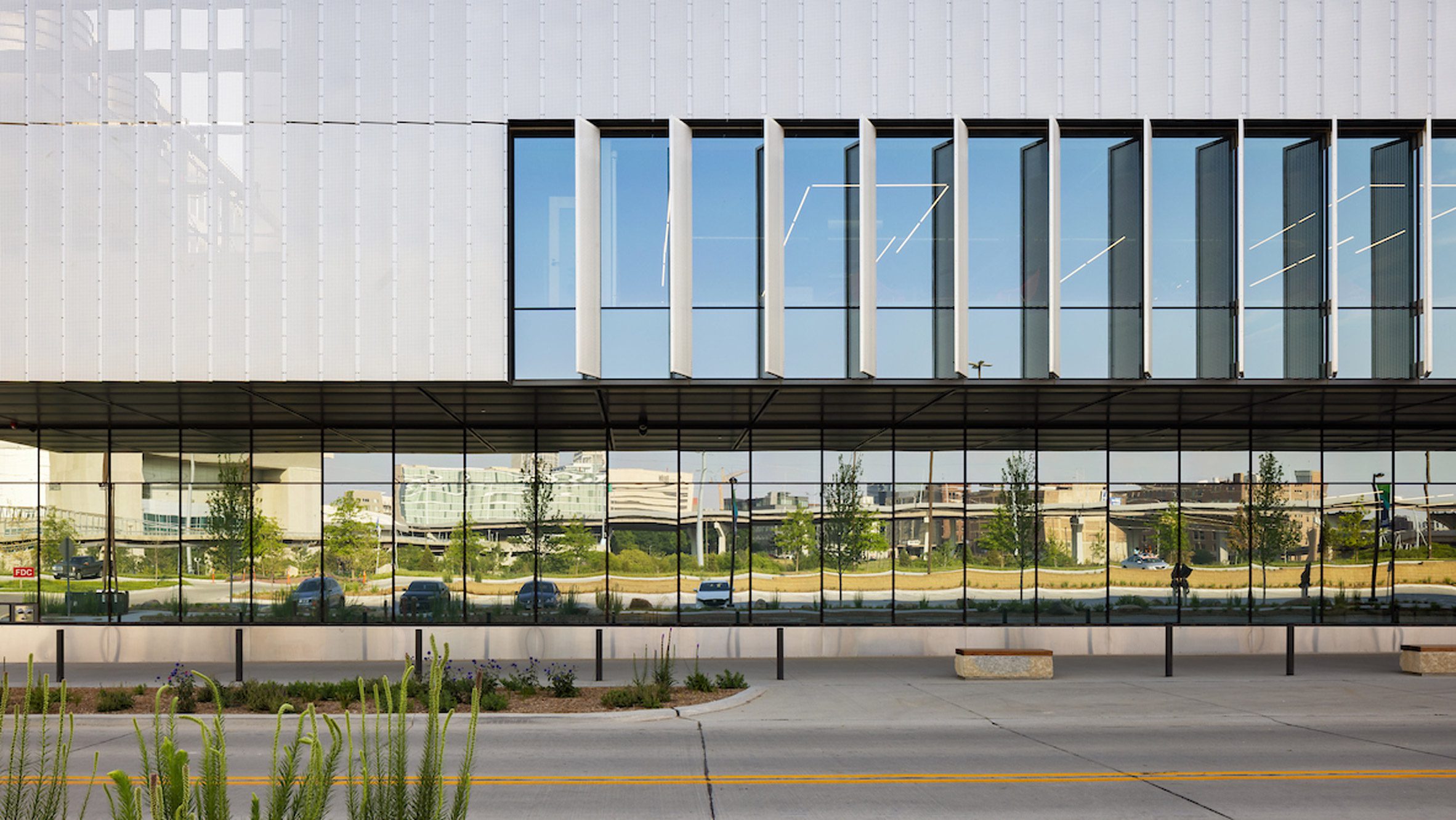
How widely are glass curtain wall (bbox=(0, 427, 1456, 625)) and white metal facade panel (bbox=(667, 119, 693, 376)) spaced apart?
5.35 m

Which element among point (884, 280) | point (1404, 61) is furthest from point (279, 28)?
point (1404, 61)

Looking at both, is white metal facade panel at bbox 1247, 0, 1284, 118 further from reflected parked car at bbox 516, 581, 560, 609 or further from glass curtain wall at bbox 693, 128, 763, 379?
reflected parked car at bbox 516, 581, 560, 609

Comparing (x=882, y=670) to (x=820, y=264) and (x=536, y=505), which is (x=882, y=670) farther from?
(x=536, y=505)

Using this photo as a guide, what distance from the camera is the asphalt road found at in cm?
961

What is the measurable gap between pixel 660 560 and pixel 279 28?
12491mm

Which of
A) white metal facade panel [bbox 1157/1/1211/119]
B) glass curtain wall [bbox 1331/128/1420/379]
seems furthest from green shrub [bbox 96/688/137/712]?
glass curtain wall [bbox 1331/128/1420/379]

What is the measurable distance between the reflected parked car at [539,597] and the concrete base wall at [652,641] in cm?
69

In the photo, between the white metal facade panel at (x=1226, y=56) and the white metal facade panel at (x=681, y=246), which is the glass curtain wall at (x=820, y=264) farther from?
the white metal facade panel at (x=1226, y=56)

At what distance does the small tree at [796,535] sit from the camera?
22.9 m

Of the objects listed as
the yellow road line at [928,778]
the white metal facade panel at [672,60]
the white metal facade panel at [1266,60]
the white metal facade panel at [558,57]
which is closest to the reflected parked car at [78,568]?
the yellow road line at [928,778]

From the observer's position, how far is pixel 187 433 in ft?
77.0

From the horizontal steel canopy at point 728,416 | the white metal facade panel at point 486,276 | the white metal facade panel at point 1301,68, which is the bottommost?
the horizontal steel canopy at point 728,416

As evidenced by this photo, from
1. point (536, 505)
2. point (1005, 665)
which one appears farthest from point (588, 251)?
point (1005, 665)

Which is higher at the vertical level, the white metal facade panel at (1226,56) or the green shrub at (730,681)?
the white metal facade panel at (1226,56)
